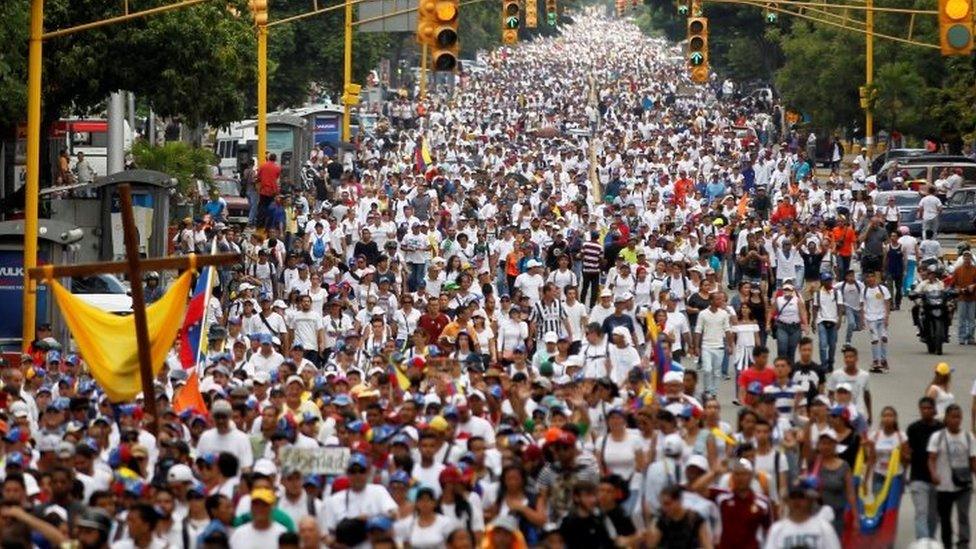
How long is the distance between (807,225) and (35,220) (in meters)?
12.9

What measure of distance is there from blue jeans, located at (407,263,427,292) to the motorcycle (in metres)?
6.97

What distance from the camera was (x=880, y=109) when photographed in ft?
194

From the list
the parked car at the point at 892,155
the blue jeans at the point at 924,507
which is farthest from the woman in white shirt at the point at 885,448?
the parked car at the point at 892,155

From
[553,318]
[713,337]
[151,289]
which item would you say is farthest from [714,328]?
[151,289]

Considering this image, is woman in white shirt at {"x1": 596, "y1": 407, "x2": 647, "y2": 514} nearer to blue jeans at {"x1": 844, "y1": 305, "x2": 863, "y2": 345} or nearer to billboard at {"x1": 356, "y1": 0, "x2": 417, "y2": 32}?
blue jeans at {"x1": 844, "y1": 305, "x2": 863, "y2": 345}

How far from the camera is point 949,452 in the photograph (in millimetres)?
17297

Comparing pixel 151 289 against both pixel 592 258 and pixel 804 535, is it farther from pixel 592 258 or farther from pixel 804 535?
pixel 804 535

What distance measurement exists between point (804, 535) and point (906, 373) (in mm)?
14971

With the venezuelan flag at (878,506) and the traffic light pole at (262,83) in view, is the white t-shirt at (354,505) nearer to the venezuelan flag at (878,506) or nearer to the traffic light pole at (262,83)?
the venezuelan flag at (878,506)

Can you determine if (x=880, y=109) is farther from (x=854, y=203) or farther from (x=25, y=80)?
(x=25, y=80)

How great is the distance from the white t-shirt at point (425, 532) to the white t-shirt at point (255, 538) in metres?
0.79

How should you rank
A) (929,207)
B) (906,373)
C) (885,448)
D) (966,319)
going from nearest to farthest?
(885,448), (906,373), (966,319), (929,207)

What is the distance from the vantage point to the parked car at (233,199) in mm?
48625

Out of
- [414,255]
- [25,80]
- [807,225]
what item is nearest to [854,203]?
[807,225]
